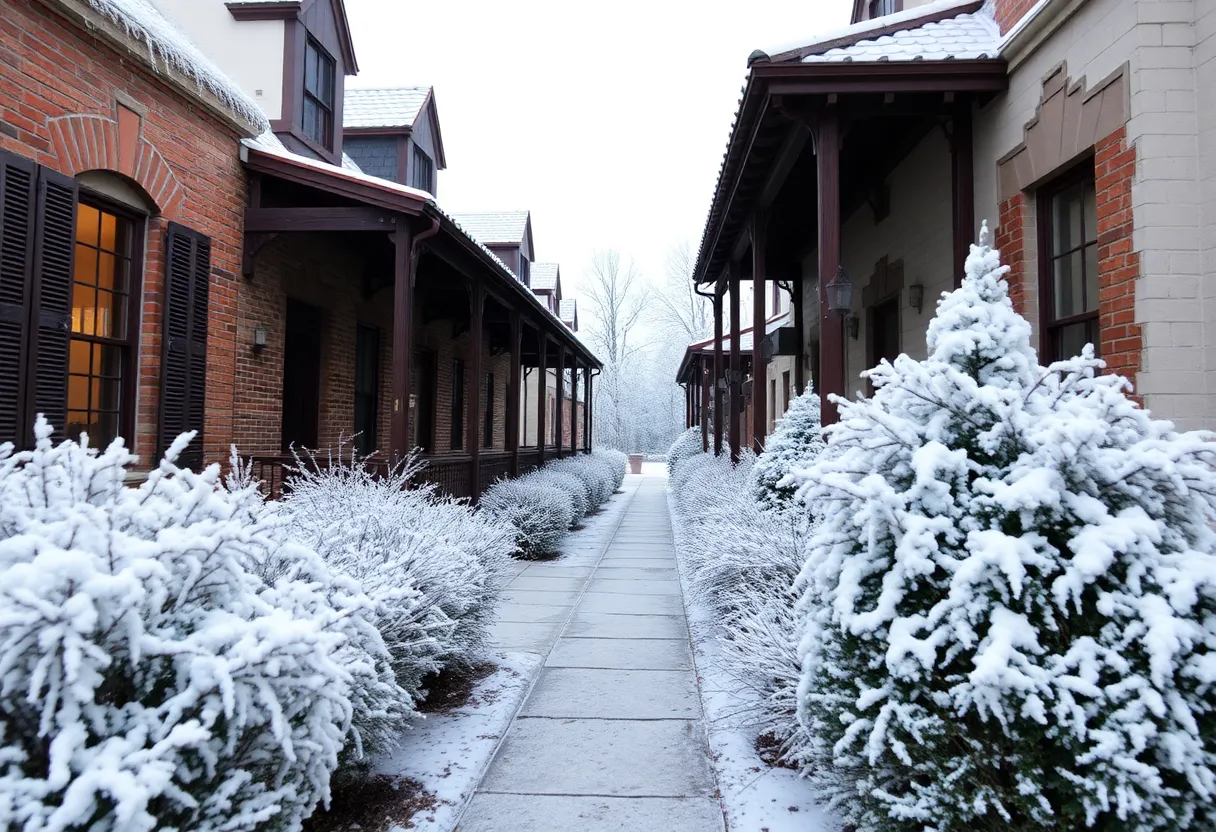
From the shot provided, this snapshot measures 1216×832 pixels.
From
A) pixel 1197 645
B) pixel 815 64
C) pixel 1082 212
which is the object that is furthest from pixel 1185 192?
pixel 1197 645

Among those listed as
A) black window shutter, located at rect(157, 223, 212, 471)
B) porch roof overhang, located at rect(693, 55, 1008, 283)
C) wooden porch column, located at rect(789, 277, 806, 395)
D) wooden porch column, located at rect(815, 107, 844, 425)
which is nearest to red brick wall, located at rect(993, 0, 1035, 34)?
porch roof overhang, located at rect(693, 55, 1008, 283)

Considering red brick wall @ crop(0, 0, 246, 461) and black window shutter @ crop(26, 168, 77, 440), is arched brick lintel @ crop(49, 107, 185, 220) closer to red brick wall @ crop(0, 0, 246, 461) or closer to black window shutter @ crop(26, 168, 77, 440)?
red brick wall @ crop(0, 0, 246, 461)

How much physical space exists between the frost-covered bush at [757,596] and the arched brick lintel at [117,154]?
4932 mm

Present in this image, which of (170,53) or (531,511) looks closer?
(170,53)

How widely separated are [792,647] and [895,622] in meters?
1.03

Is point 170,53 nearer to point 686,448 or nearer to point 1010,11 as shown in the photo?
point 1010,11

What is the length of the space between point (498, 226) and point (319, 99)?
11971 millimetres

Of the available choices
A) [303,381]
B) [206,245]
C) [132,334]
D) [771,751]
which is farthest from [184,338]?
[771,751]

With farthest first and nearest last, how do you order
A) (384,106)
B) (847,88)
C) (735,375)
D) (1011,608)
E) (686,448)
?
(686,448) → (384,106) → (735,375) → (847,88) → (1011,608)

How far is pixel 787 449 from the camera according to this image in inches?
247

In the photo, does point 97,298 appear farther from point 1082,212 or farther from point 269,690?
point 1082,212

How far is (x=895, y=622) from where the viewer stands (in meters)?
2.09

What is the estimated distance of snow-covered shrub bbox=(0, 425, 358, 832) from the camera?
143cm

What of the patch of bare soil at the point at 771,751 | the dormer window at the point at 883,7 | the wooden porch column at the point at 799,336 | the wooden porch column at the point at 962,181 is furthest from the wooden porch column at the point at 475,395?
the patch of bare soil at the point at 771,751
